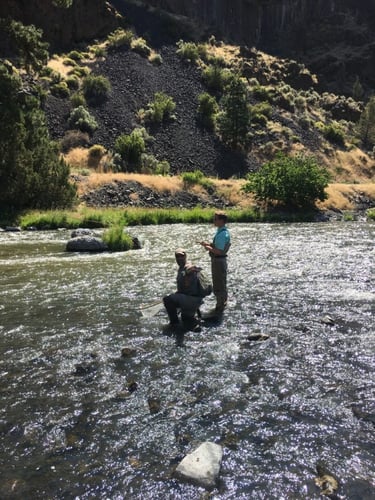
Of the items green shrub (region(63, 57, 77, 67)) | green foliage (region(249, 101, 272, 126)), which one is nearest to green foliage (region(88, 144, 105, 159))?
green shrub (region(63, 57, 77, 67))

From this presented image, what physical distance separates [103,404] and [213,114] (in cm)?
6457

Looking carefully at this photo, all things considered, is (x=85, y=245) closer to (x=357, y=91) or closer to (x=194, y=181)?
(x=194, y=181)

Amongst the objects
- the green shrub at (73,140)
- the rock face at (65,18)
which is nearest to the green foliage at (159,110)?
the green shrub at (73,140)

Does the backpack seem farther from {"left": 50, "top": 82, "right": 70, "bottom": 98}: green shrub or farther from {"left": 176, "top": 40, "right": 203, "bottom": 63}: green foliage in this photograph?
{"left": 176, "top": 40, "right": 203, "bottom": 63}: green foliage

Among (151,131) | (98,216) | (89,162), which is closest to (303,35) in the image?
(151,131)

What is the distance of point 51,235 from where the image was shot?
26.1 meters

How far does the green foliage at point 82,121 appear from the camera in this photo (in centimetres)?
5753

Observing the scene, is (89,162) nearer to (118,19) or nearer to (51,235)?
(51,235)

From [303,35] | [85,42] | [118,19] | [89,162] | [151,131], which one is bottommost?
[89,162]

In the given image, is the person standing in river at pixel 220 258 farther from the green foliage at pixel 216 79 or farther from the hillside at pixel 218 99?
the green foliage at pixel 216 79

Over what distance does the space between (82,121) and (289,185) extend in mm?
28217

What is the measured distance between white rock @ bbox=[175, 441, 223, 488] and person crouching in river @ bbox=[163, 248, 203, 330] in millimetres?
4604

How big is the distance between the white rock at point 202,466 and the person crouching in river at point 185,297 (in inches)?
181

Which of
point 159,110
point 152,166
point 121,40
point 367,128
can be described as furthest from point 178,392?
point 367,128
